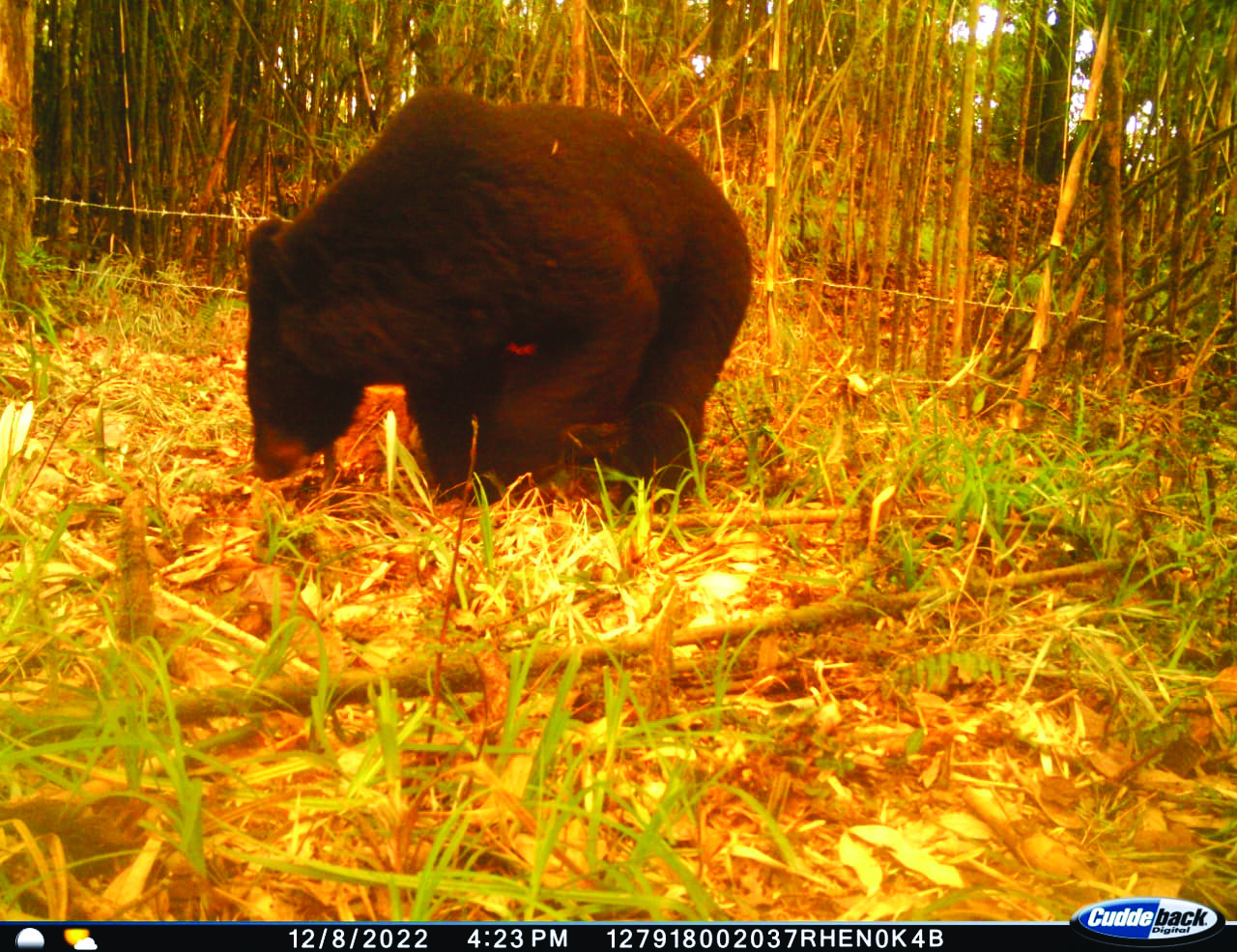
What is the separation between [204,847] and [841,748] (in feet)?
3.25

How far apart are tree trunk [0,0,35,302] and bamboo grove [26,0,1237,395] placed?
100 centimetres

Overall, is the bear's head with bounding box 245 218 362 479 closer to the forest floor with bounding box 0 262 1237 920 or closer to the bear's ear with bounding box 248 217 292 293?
the bear's ear with bounding box 248 217 292 293

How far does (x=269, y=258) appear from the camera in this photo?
96.3 inches

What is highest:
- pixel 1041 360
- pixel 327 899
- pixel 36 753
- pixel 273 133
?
pixel 273 133

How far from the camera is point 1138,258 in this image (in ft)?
12.4

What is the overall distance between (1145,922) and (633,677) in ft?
2.86

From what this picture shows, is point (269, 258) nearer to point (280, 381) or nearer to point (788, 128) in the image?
point (280, 381)
